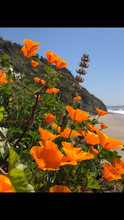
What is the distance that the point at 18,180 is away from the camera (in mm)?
270

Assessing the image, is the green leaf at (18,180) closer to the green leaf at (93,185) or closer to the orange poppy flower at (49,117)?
the green leaf at (93,185)

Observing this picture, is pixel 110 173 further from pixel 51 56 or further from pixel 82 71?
pixel 82 71

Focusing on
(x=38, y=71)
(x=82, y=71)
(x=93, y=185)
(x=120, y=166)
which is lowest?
(x=93, y=185)

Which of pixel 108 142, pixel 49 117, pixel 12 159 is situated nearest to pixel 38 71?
pixel 49 117

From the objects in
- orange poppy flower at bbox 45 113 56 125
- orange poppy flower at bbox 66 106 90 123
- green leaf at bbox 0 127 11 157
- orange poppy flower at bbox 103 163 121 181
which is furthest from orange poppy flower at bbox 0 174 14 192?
orange poppy flower at bbox 45 113 56 125

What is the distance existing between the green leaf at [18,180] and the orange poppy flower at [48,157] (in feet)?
0.50

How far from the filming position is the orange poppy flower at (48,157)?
0.43m

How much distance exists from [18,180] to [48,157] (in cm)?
20

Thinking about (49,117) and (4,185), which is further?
(49,117)
